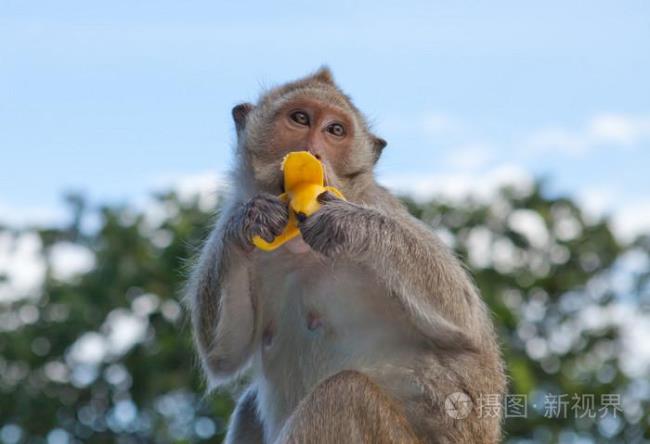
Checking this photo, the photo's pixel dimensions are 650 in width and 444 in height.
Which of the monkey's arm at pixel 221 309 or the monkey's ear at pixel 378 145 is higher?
the monkey's ear at pixel 378 145

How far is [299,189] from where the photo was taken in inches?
267

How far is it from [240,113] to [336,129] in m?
1.00

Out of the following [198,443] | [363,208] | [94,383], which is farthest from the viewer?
[94,383]

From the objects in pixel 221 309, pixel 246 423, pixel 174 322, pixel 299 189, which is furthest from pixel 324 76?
pixel 174 322

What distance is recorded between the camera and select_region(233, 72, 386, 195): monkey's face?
7.41 m

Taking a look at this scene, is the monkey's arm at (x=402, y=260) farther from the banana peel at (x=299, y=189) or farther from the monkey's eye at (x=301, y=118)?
the monkey's eye at (x=301, y=118)

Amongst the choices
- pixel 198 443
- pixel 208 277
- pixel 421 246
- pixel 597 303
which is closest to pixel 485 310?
pixel 421 246

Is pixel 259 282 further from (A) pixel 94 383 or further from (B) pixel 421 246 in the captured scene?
(A) pixel 94 383

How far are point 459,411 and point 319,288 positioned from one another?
133 cm

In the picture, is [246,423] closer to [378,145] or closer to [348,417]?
[348,417]

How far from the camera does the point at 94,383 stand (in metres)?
18.8

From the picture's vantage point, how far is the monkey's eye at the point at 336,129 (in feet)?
24.7

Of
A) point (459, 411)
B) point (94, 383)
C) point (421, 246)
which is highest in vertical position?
point (421, 246)

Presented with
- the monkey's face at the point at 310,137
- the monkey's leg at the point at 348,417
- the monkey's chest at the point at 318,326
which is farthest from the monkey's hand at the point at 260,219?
the monkey's leg at the point at 348,417
